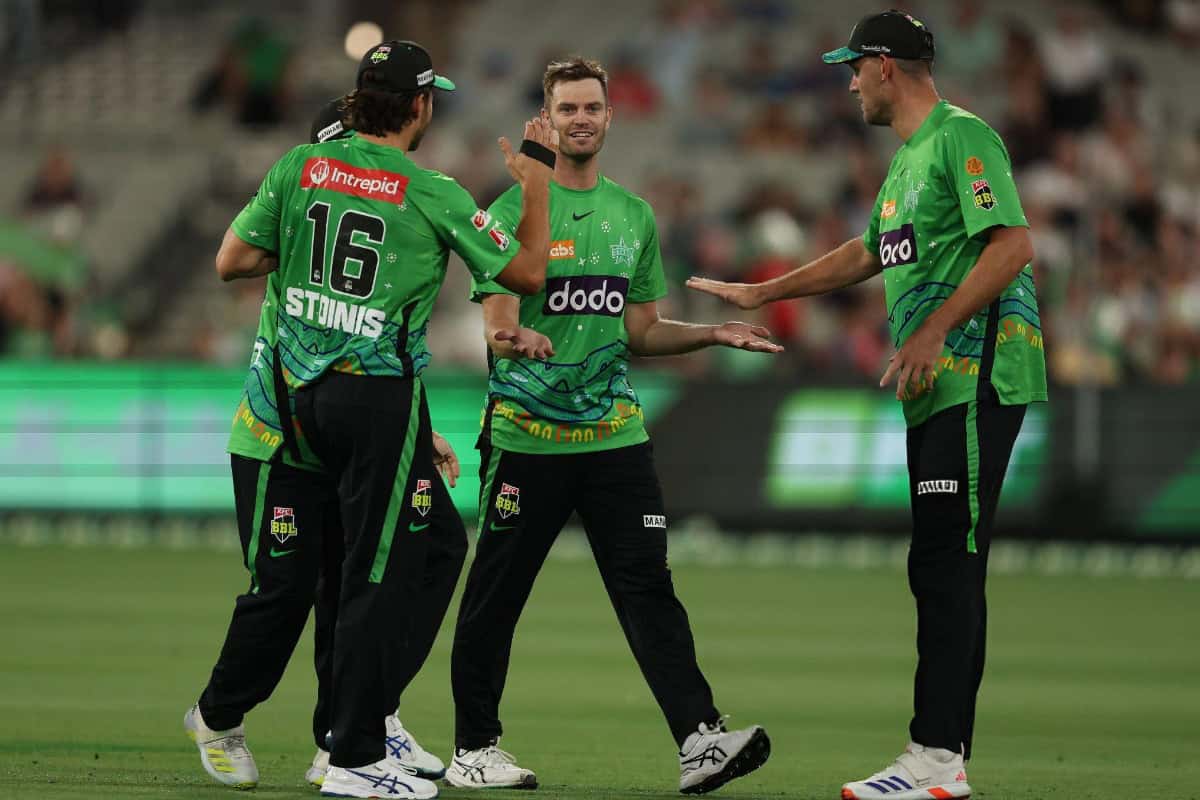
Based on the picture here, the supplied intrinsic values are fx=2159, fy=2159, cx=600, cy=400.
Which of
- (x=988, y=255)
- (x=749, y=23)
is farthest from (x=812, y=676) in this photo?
(x=749, y=23)

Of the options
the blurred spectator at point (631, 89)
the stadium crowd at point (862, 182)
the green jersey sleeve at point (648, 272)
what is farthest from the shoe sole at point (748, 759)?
the blurred spectator at point (631, 89)

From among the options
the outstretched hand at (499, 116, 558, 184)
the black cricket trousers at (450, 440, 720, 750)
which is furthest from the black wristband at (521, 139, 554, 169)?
the black cricket trousers at (450, 440, 720, 750)

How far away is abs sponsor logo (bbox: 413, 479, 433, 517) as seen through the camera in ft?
23.4

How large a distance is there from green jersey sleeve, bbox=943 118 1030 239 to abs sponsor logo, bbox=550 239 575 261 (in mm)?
1432

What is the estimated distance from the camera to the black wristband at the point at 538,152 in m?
7.23

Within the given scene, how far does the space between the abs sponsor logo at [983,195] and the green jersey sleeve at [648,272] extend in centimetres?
141

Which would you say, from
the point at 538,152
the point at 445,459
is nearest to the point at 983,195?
the point at 538,152

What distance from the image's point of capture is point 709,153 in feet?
77.0

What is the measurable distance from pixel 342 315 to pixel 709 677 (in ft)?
15.9

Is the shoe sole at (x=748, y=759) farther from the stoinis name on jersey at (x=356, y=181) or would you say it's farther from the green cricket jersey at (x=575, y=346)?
the stoinis name on jersey at (x=356, y=181)

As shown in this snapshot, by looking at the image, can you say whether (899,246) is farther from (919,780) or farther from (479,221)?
(919,780)

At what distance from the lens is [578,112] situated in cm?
786

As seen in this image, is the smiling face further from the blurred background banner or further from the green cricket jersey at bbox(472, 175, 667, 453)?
the blurred background banner

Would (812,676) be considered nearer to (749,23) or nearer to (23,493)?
(23,493)
